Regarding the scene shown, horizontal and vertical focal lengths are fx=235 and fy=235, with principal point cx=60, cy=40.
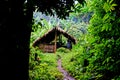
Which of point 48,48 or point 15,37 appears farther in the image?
point 48,48

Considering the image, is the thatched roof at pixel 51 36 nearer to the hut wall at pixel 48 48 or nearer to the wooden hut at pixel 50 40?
the wooden hut at pixel 50 40

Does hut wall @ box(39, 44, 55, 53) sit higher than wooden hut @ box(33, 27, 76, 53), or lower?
lower

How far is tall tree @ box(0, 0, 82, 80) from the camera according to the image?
14.4 feet

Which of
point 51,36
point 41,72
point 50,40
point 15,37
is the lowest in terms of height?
point 41,72

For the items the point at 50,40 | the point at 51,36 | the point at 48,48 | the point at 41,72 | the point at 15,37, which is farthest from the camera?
the point at 50,40

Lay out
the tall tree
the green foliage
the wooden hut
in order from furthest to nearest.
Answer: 1. the wooden hut
2. the green foliage
3. the tall tree

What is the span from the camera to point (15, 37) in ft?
15.1

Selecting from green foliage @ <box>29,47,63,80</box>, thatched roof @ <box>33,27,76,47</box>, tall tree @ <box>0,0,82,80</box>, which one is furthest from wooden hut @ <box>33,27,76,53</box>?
tall tree @ <box>0,0,82,80</box>

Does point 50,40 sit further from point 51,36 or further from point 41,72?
point 41,72

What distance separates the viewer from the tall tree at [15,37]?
4.39 meters

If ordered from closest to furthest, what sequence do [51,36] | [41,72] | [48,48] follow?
1. [41,72]
2. [48,48]
3. [51,36]

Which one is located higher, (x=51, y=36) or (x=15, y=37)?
(x=15, y=37)

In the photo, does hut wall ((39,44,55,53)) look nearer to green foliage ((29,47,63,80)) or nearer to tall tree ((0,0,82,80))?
green foliage ((29,47,63,80))

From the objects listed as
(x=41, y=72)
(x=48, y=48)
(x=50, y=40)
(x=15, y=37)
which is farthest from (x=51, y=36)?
(x=15, y=37)
